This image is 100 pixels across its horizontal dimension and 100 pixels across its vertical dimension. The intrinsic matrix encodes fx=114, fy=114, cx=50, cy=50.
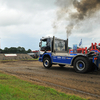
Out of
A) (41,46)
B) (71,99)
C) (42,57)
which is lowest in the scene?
(71,99)

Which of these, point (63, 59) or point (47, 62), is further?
point (47, 62)

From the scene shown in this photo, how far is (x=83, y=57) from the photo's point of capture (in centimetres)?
772

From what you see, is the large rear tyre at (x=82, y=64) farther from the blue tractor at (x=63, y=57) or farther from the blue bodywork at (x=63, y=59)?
the blue bodywork at (x=63, y=59)

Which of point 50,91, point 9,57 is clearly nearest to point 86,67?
point 50,91

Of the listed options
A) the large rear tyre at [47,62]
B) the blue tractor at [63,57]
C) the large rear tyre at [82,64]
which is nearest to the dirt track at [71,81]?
the large rear tyre at [82,64]

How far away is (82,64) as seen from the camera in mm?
7820

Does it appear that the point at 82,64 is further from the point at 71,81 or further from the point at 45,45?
the point at 45,45

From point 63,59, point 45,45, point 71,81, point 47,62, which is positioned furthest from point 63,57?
point 71,81

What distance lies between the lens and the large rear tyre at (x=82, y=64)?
7.47m

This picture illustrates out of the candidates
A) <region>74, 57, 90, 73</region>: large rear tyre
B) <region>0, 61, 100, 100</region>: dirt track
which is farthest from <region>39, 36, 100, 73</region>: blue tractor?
<region>0, 61, 100, 100</region>: dirt track

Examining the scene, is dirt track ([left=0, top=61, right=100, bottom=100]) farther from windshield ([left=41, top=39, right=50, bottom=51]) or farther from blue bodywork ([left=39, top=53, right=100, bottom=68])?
windshield ([left=41, top=39, right=50, bottom=51])

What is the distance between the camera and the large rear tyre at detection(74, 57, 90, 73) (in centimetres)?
747

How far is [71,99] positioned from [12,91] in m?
1.89

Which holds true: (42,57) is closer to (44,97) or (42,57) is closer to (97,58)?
(97,58)
